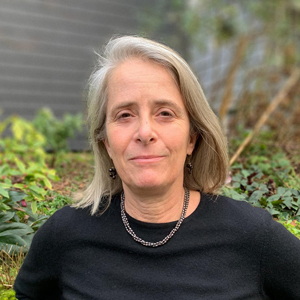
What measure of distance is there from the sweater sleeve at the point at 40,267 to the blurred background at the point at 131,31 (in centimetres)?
441

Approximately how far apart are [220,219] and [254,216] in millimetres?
148

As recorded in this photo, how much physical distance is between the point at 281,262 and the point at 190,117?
738 mm

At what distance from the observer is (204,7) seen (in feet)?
24.1

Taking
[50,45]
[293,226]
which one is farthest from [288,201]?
[50,45]

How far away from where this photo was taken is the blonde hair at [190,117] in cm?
171

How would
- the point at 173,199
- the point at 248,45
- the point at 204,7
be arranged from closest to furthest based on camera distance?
1. the point at 173,199
2. the point at 248,45
3. the point at 204,7

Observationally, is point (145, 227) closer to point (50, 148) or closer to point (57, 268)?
point (57, 268)

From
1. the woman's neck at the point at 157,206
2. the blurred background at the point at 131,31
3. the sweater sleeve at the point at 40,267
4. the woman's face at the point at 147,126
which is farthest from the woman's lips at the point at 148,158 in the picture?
the blurred background at the point at 131,31

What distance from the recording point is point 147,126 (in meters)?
1.62

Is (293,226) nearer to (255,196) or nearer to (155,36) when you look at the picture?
(255,196)

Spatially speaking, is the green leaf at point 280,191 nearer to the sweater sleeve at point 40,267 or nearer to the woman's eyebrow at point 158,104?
the woman's eyebrow at point 158,104

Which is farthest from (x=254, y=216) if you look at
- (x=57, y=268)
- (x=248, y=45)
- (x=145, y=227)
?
(x=248, y=45)

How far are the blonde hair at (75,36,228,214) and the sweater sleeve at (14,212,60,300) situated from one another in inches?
8.5

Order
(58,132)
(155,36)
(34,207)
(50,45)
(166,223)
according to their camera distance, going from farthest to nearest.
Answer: (50,45)
(155,36)
(58,132)
(34,207)
(166,223)
